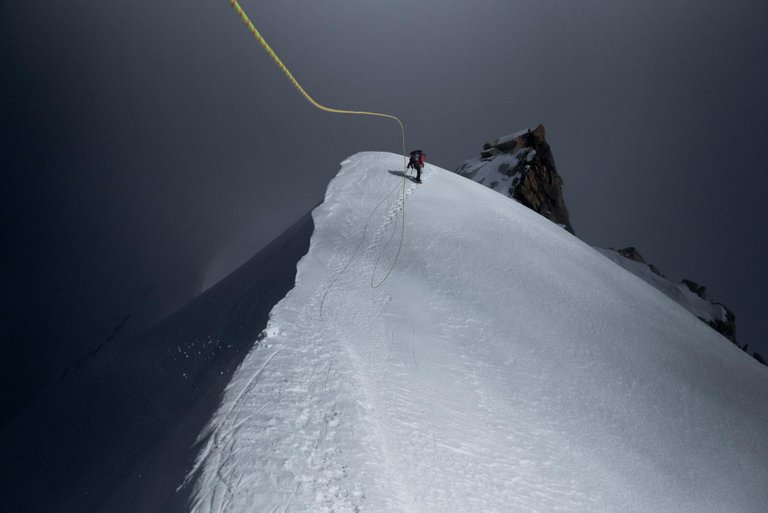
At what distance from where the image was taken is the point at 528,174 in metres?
15.3

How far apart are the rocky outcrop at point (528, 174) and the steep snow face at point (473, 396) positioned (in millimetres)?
10447

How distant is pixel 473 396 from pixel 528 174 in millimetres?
14019

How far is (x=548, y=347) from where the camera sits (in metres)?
3.84

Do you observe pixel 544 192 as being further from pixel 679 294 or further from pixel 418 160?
pixel 418 160

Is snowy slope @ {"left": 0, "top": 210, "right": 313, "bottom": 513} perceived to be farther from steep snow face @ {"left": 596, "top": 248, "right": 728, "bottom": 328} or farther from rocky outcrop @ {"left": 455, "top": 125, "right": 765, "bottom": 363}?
steep snow face @ {"left": 596, "top": 248, "right": 728, "bottom": 328}

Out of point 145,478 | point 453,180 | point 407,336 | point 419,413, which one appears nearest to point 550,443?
point 419,413

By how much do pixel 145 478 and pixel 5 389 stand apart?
12.0 metres

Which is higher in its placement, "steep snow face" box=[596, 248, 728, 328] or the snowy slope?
"steep snow face" box=[596, 248, 728, 328]

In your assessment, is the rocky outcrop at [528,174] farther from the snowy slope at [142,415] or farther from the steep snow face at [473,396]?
the snowy slope at [142,415]

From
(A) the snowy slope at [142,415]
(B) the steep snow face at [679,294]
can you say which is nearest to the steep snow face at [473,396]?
(A) the snowy slope at [142,415]

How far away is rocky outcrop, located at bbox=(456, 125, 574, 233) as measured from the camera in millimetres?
15297

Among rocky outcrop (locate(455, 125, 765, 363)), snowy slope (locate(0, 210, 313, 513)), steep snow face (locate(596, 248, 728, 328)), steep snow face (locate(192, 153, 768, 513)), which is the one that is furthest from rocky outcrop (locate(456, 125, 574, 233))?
snowy slope (locate(0, 210, 313, 513))

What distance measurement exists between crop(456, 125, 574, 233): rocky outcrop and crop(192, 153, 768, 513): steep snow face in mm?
10447

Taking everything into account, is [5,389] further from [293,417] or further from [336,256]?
[293,417]
